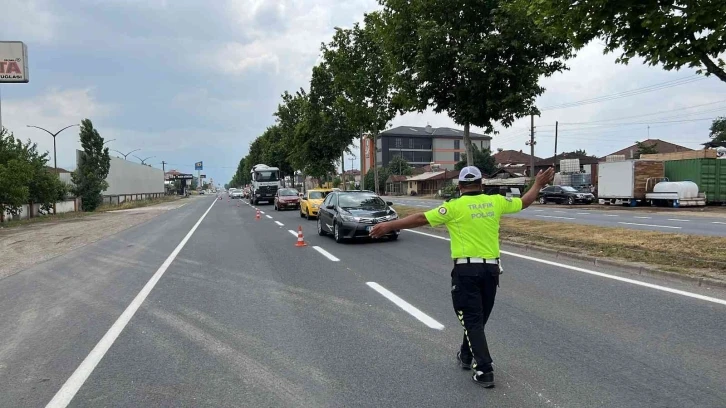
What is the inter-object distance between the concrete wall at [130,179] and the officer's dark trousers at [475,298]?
180 feet

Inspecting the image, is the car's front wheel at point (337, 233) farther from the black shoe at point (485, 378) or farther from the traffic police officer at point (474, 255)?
the black shoe at point (485, 378)

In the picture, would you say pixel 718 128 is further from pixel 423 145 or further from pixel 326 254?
pixel 326 254

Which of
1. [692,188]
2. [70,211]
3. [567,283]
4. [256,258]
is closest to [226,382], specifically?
[567,283]

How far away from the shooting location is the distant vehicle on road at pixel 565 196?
121 feet

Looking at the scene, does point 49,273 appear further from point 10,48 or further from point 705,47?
point 10,48

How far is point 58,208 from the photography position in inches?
1494

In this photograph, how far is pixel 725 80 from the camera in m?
7.98

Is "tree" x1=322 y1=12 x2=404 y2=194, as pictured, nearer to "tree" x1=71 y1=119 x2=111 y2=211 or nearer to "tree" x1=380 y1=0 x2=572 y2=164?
"tree" x1=380 y1=0 x2=572 y2=164

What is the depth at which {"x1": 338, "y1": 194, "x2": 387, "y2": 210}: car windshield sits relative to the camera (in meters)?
14.4

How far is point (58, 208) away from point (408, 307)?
39485mm

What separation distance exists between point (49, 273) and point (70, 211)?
3464 centimetres

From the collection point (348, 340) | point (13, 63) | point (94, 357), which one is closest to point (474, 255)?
point (348, 340)

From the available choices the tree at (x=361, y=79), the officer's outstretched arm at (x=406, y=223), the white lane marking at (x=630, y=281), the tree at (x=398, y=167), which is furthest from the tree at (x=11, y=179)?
the tree at (x=398, y=167)

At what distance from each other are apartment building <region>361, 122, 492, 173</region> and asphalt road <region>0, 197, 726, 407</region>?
360 feet
